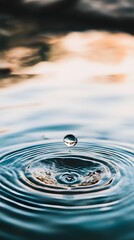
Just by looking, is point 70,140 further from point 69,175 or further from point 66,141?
point 69,175

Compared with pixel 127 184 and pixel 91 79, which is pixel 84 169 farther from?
pixel 91 79

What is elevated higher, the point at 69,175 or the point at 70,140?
the point at 70,140

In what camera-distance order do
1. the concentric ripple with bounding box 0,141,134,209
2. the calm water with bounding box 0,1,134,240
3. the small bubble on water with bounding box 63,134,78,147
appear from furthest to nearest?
1. the small bubble on water with bounding box 63,134,78,147
2. the concentric ripple with bounding box 0,141,134,209
3. the calm water with bounding box 0,1,134,240

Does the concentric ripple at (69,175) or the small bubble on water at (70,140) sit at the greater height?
the small bubble on water at (70,140)

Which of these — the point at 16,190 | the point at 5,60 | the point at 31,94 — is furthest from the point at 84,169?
the point at 5,60

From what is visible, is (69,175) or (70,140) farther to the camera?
(70,140)

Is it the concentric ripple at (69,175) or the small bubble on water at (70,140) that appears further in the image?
the small bubble on water at (70,140)

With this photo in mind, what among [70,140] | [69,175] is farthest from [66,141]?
[69,175]

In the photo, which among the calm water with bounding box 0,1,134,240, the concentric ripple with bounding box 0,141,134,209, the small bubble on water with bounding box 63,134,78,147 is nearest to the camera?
the calm water with bounding box 0,1,134,240

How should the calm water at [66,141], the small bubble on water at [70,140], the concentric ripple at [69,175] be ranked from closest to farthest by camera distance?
the calm water at [66,141] < the concentric ripple at [69,175] < the small bubble on water at [70,140]
